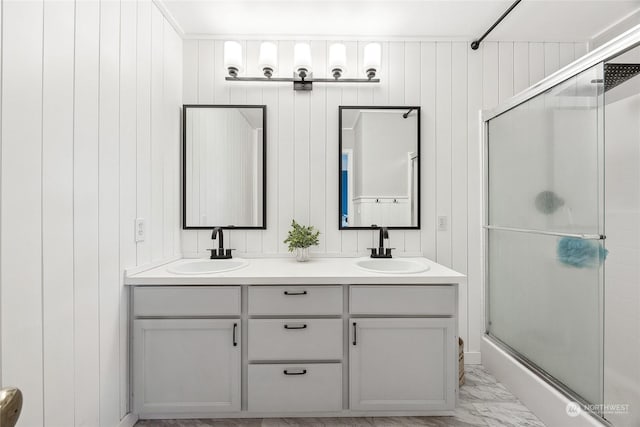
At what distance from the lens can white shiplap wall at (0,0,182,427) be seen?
0.94 meters

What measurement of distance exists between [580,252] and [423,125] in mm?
1205

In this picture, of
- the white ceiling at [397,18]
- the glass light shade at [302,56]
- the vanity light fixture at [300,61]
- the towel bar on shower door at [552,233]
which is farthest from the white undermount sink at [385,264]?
the white ceiling at [397,18]

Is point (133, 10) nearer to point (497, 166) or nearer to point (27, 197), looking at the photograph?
point (27, 197)

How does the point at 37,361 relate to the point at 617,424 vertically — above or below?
above

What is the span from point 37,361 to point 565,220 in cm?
226

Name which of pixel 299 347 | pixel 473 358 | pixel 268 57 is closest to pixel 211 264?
pixel 299 347

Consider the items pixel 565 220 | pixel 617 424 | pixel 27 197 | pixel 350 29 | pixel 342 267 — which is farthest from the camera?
pixel 350 29

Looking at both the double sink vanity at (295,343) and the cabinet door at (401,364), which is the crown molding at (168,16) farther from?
the cabinet door at (401,364)

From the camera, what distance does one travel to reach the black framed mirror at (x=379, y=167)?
212 centimetres

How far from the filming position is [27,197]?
3.19 ft

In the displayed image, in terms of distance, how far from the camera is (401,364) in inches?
61.0

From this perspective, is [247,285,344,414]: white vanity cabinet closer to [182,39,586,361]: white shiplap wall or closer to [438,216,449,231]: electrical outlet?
[182,39,586,361]: white shiplap wall

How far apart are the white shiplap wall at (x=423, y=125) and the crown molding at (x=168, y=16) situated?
0.09 m

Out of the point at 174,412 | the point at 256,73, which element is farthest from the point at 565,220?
the point at 174,412
